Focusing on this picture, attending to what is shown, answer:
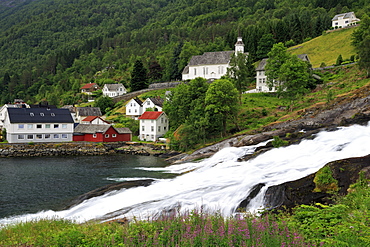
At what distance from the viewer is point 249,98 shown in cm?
6838

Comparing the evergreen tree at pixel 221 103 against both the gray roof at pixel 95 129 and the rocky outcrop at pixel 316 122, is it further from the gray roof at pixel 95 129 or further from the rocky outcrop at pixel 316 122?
the gray roof at pixel 95 129

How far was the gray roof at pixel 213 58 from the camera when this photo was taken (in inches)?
3873

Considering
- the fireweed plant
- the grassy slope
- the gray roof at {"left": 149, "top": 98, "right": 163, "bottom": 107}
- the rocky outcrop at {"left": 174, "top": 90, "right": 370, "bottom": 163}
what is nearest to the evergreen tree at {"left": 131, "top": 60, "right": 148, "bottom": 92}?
the gray roof at {"left": 149, "top": 98, "right": 163, "bottom": 107}

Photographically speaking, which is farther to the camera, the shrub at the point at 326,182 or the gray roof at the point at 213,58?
the gray roof at the point at 213,58

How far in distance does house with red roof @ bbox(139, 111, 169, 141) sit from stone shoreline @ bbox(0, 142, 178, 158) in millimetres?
4963

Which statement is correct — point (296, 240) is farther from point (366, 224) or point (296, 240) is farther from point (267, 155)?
point (267, 155)

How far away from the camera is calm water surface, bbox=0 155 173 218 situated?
2459 centimetres

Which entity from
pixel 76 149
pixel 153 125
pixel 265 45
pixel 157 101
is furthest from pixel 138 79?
pixel 76 149

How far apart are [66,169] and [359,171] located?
34.2 metres

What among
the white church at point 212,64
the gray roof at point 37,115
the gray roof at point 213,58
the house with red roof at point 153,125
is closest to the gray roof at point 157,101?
the house with red roof at point 153,125

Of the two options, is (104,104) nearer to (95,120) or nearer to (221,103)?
(95,120)

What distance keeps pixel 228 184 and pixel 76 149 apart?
144 feet

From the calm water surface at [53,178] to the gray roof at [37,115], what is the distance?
13682 mm

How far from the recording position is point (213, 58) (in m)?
100
